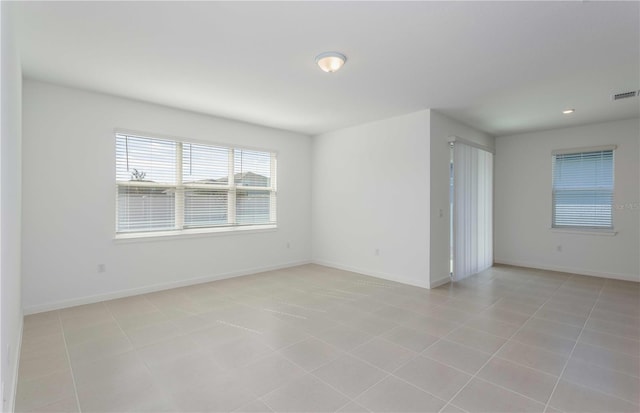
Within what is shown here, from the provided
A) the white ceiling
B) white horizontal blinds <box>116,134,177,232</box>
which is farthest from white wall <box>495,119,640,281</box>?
white horizontal blinds <box>116,134,177,232</box>

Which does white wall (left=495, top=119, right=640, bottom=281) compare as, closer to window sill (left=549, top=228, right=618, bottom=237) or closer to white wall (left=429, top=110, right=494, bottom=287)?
window sill (left=549, top=228, right=618, bottom=237)

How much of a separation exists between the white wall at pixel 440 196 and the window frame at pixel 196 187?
2.81m

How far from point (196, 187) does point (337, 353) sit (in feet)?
11.1

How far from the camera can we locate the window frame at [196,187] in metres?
4.17

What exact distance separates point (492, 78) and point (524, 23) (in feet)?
3.60

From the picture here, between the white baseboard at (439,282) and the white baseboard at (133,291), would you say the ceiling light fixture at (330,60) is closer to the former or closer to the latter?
the white baseboard at (439,282)

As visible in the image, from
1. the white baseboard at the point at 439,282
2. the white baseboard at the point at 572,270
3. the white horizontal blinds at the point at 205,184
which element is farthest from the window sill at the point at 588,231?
the white horizontal blinds at the point at 205,184

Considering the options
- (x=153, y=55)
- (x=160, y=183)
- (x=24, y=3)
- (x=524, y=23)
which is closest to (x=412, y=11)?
(x=524, y=23)

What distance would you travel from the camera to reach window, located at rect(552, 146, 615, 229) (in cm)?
522

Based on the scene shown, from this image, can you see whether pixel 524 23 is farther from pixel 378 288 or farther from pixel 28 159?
pixel 28 159

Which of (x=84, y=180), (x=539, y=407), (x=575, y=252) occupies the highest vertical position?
(x=84, y=180)

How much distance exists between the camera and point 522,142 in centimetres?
605

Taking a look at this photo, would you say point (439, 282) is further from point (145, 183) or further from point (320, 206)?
point (145, 183)

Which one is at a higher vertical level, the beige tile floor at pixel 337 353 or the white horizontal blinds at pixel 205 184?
the white horizontal blinds at pixel 205 184
